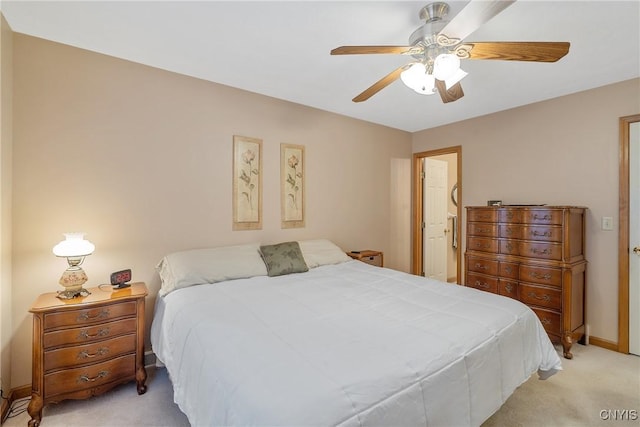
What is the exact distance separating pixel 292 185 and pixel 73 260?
201 cm

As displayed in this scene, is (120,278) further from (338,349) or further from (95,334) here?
(338,349)

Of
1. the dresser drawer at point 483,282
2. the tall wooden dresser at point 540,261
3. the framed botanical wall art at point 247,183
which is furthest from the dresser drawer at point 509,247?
the framed botanical wall art at point 247,183

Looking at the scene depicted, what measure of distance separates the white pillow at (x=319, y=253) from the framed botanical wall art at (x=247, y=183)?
0.55 metres

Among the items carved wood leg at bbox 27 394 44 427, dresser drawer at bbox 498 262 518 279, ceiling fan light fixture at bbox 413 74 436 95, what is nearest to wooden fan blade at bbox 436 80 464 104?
ceiling fan light fixture at bbox 413 74 436 95

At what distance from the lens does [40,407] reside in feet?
5.65

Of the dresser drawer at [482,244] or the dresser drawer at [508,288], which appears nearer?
the dresser drawer at [508,288]

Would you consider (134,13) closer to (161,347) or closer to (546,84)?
(161,347)

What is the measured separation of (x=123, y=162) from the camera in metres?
2.37

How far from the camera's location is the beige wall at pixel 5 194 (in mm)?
1825

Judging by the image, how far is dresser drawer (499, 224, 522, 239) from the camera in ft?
9.66

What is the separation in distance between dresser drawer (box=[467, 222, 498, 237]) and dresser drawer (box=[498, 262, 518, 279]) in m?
0.32

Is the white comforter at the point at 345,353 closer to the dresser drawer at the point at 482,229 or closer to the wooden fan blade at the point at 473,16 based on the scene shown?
the dresser drawer at the point at 482,229

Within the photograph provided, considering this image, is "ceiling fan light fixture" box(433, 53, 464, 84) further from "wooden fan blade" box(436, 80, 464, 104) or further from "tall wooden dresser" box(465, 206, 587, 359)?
"tall wooden dresser" box(465, 206, 587, 359)

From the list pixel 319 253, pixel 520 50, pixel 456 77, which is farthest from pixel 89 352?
pixel 520 50
